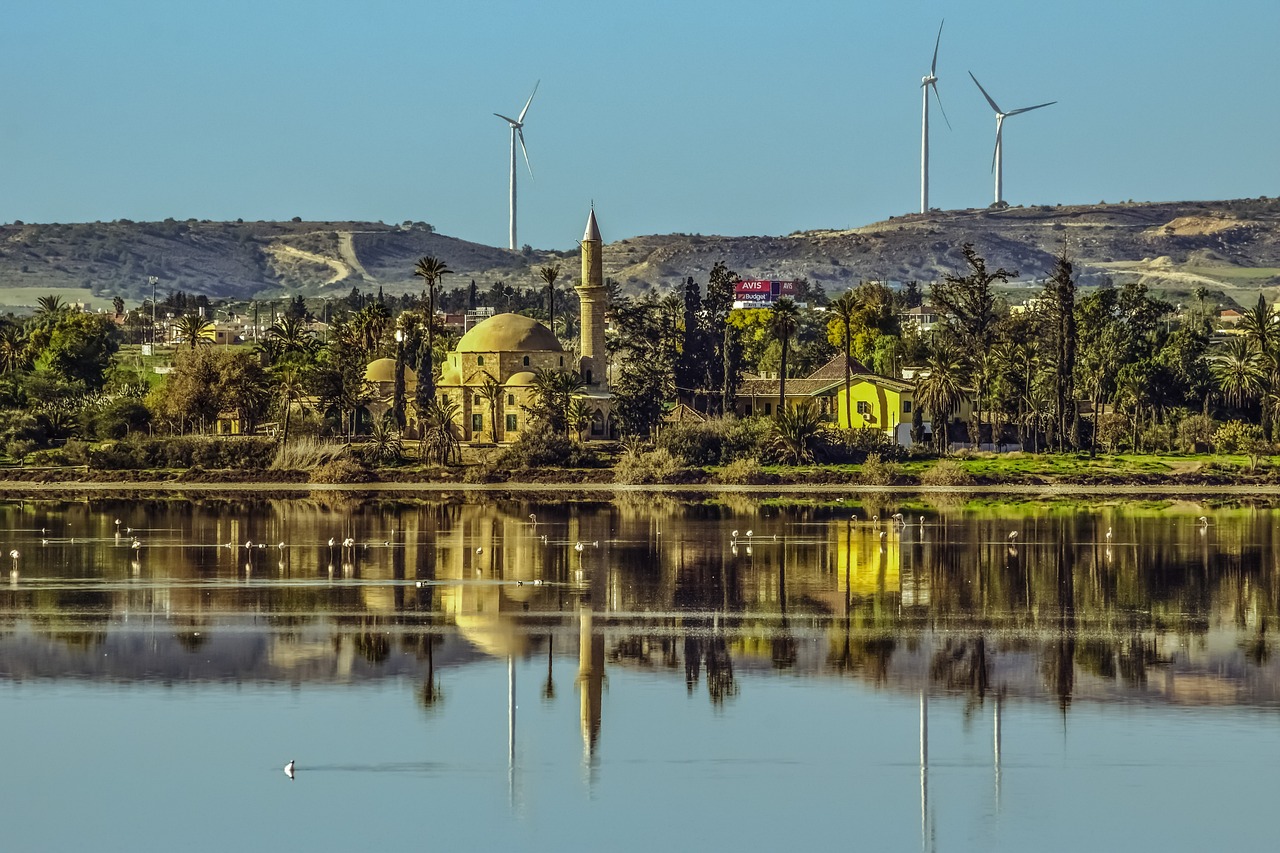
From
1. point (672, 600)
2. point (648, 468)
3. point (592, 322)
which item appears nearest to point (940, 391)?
point (648, 468)

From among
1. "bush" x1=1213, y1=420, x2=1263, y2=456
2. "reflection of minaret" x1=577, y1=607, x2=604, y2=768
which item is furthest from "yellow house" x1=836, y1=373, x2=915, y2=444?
"reflection of minaret" x1=577, y1=607, x2=604, y2=768

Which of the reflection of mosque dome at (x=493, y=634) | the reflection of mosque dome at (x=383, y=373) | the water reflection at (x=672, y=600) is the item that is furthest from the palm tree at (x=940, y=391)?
the reflection of mosque dome at (x=493, y=634)

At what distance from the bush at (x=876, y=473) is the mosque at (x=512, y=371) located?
67.0 ft

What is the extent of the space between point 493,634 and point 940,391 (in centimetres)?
6654

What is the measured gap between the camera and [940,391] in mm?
114188

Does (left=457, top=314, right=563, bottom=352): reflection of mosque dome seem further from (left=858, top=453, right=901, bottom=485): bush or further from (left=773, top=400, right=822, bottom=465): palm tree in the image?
(left=858, top=453, right=901, bottom=485): bush

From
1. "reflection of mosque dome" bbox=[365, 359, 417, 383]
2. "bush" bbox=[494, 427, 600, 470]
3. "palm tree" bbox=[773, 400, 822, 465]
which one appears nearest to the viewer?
"palm tree" bbox=[773, 400, 822, 465]

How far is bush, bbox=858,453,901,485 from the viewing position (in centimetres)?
10769

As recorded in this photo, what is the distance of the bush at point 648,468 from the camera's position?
110438 mm

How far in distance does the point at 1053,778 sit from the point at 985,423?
91.2 m

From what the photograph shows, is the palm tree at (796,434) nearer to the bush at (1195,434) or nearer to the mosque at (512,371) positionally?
the mosque at (512,371)

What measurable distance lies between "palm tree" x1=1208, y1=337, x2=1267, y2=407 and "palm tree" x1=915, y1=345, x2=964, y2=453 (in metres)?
15.0

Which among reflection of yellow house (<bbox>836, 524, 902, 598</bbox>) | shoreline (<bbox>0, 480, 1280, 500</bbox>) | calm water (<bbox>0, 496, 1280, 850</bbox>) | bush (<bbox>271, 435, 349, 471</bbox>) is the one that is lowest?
calm water (<bbox>0, 496, 1280, 850</bbox>)

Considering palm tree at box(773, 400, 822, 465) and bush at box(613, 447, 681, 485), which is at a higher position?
palm tree at box(773, 400, 822, 465)
